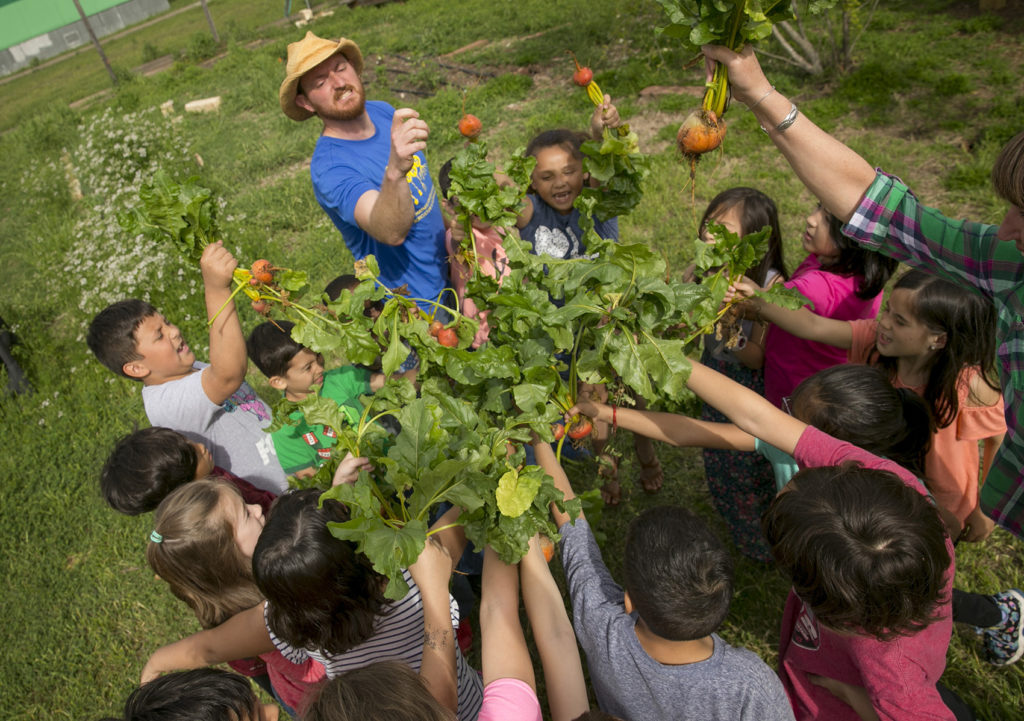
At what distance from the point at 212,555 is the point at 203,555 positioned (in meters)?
0.03

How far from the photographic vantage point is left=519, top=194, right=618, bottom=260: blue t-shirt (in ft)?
10.2

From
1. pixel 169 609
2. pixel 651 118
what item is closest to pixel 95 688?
pixel 169 609

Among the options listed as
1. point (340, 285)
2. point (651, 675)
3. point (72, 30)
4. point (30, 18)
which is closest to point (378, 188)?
point (340, 285)

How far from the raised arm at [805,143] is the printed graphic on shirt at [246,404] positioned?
246 centimetres

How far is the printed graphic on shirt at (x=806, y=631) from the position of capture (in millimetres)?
1972

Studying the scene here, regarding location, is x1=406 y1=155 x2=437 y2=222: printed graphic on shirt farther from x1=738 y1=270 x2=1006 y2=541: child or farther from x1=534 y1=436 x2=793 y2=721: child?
x1=534 y1=436 x2=793 y2=721: child

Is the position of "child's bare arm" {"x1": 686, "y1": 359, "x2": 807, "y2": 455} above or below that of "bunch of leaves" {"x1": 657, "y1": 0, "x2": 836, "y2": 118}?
below

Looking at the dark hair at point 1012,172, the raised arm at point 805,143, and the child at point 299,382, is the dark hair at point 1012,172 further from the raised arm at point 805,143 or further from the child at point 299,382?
the child at point 299,382

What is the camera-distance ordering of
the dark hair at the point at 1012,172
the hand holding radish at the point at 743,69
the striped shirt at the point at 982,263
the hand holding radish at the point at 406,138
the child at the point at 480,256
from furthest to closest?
the child at the point at 480,256 → the hand holding radish at the point at 406,138 → the hand holding radish at the point at 743,69 → the striped shirt at the point at 982,263 → the dark hair at the point at 1012,172

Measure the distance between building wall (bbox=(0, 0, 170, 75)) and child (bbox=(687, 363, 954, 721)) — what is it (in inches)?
1355

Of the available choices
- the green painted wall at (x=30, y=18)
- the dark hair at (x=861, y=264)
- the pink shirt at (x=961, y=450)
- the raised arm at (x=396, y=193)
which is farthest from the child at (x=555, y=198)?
the green painted wall at (x=30, y=18)

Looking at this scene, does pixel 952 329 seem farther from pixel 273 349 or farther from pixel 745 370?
pixel 273 349

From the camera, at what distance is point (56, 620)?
12.7 feet

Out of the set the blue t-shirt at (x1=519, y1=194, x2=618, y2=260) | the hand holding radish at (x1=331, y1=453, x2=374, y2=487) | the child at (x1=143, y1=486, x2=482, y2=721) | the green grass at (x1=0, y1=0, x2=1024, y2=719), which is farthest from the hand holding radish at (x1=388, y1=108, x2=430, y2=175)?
the child at (x1=143, y1=486, x2=482, y2=721)
